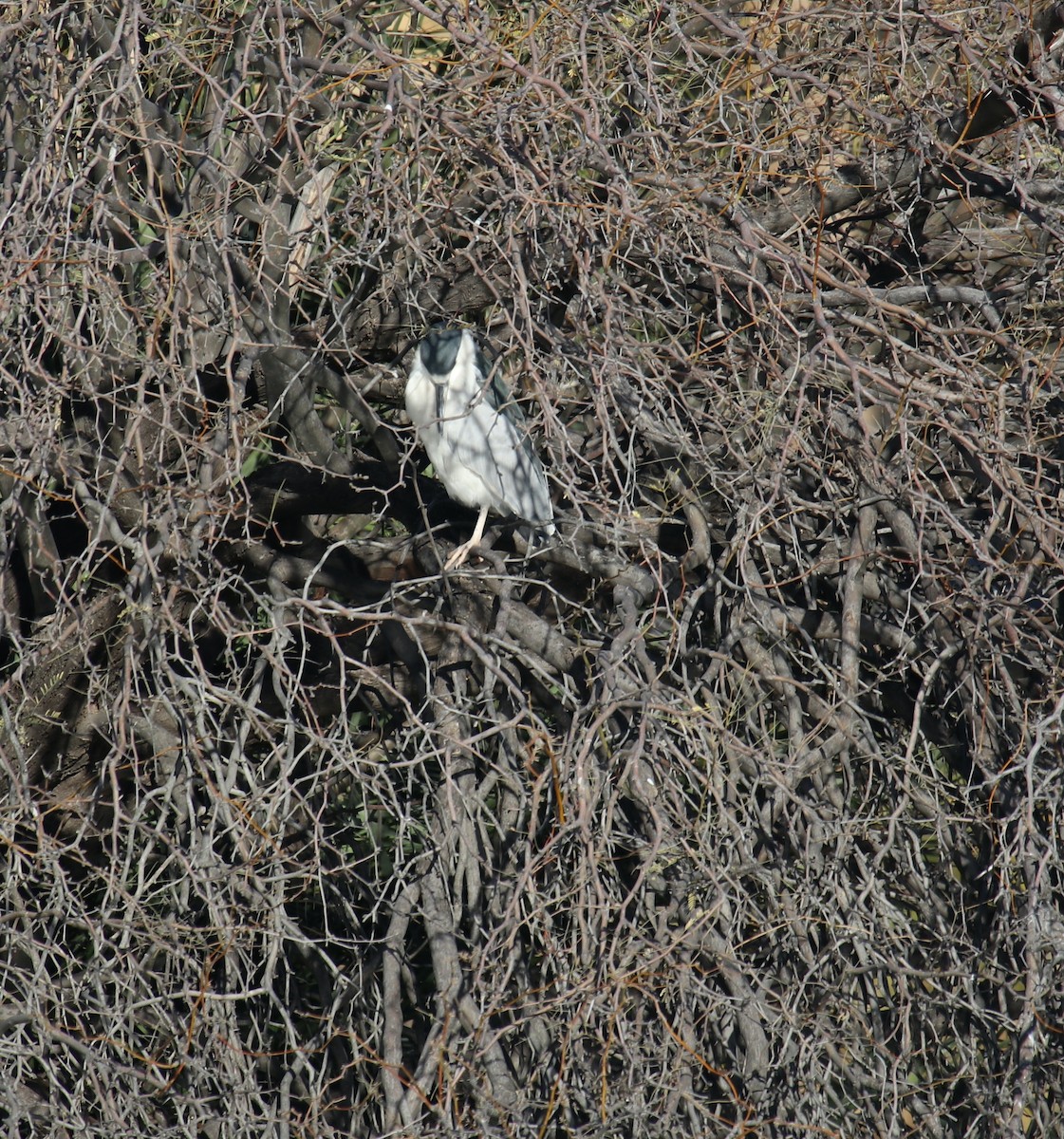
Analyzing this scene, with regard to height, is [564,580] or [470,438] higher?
[470,438]

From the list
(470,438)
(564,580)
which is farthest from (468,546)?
(470,438)

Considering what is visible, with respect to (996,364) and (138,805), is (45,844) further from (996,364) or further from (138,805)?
(996,364)

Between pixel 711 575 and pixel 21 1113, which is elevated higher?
pixel 711 575

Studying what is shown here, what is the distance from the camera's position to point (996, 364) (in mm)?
3223

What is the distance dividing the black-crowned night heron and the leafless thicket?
108 mm

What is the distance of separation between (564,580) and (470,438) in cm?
52

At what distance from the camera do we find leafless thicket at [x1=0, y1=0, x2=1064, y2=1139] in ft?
7.48

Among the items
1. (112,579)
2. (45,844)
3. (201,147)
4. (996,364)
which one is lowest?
(112,579)

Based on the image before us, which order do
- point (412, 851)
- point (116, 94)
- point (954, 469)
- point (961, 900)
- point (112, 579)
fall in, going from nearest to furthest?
point (116, 94)
point (961, 900)
point (954, 469)
point (112, 579)
point (412, 851)

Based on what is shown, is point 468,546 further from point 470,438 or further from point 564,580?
point 470,438

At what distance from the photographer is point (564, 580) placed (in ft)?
10.1

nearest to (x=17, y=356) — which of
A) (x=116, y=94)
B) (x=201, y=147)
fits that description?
Result: (x=116, y=94)

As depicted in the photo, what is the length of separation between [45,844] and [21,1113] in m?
0.58

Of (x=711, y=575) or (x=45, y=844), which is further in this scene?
(x=711, y=575)
